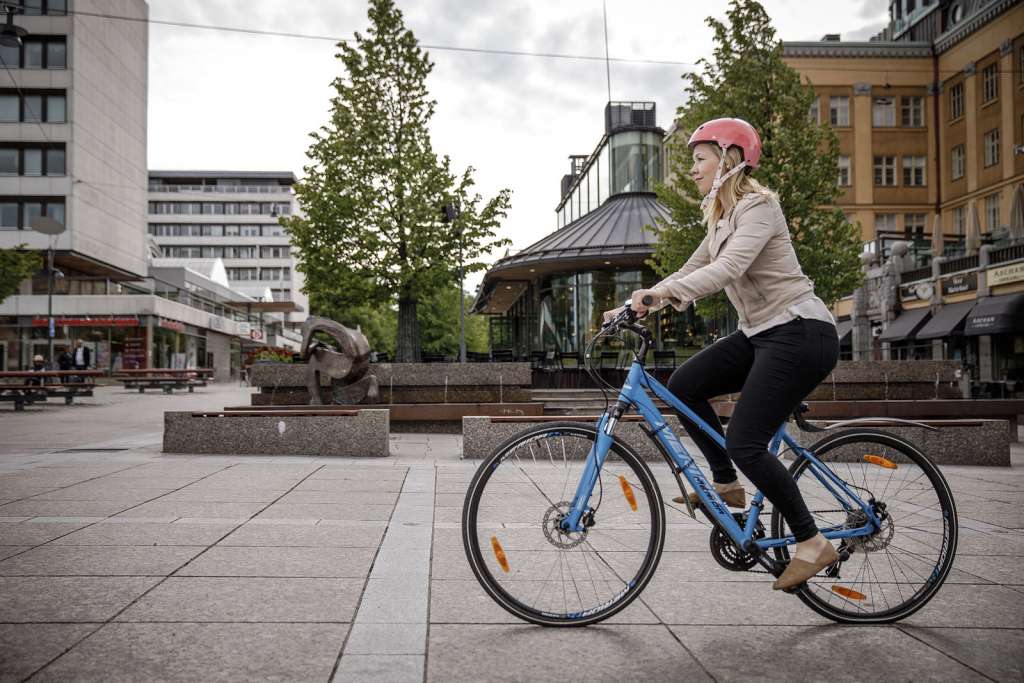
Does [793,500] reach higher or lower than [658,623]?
higher

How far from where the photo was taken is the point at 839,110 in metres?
42.7

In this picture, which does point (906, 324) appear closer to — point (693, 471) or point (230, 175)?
point (693, 471)

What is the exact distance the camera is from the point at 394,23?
75.4ft

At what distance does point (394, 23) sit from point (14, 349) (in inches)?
1411

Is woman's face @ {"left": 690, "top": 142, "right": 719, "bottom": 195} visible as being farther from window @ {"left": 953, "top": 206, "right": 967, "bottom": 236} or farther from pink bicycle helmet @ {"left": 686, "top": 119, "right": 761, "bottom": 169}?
window @ {"left": 953, "top": 206, "right": 967, "bottom": 236}

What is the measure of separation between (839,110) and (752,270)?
44.1 meters

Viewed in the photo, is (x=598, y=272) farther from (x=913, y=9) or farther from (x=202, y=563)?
(x=913, y=9)

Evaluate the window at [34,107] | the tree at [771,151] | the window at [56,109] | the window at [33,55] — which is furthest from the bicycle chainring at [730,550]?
the window at [33,55]

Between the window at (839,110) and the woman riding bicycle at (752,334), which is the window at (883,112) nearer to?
the window at (839,110)

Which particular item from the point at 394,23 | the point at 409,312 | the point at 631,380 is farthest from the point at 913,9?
the point at 631,380

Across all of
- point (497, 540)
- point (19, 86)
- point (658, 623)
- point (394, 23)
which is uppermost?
point (19, 86)

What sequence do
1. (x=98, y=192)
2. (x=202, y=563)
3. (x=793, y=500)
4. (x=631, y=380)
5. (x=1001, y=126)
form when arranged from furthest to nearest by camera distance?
1. (x=98, y=192)
2. (x=1001, y=126)
3. (x=202, y=563)
4. (x=631, y=380)
5. (x=793, y=500)

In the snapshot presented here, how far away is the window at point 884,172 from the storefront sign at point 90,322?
42.0m

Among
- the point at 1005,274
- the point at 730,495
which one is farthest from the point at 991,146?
the point at 730,495
